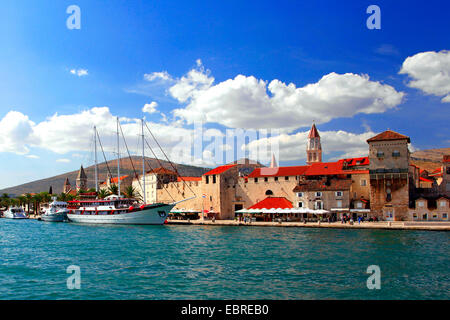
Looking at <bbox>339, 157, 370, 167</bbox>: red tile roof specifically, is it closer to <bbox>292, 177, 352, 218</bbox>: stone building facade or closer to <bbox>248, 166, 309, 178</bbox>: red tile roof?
<bbox>248, 166, 309, 178</bbox>: red tile roof

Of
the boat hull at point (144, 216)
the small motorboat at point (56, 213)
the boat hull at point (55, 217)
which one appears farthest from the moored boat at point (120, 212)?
the boat hull at point (55, 217)

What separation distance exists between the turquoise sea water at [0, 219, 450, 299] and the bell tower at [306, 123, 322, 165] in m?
59.8

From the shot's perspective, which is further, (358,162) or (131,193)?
(131,193)

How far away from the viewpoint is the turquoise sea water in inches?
685

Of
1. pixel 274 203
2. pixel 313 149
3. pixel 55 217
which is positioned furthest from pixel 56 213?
pixel 313 149

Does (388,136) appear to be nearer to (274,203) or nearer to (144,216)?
(274,203)

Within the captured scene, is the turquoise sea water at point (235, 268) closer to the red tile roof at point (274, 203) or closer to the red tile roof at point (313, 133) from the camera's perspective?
the red tile roof at point (274, 203)

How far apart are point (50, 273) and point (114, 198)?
1671 inches

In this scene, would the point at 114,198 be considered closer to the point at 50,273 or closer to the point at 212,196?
the point at 212,196

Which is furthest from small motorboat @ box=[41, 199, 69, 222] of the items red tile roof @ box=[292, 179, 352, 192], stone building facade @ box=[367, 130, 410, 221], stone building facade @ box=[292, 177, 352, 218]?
stone building facade @ box=[367, 130, 410, 221]

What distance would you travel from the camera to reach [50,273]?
22.1 metres

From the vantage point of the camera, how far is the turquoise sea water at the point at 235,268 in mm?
17391

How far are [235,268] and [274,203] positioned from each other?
32.5m

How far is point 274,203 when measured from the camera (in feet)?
178
